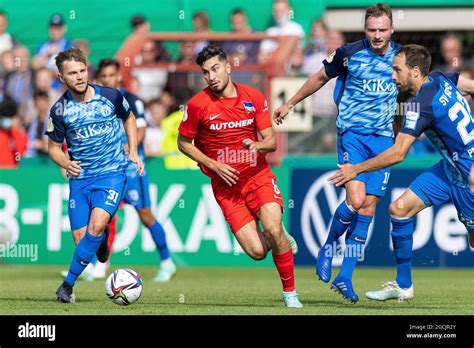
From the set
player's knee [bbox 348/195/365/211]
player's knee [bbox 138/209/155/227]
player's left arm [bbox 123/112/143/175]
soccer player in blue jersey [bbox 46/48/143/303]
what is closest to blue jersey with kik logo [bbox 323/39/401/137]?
player's knee [bbox 348/195/365/211]

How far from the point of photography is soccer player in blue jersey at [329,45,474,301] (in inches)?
408

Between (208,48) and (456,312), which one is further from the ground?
(208,48)

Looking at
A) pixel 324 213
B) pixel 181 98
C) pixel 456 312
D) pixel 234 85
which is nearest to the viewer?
pixel 456 312

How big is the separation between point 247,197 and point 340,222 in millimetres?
1020

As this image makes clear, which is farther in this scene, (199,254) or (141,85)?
(141,85)

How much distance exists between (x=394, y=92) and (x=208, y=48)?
199 cm

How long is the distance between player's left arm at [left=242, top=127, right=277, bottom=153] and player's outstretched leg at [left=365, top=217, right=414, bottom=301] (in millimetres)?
1392

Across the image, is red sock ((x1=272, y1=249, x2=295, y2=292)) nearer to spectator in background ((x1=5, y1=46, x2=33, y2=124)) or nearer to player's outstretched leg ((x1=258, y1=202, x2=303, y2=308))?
player's outstretched leg ((x1=258, y1=202, x2=303, y2=308))

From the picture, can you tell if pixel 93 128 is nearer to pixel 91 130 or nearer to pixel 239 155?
pixel 91 130

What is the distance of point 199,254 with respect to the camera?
16906mm

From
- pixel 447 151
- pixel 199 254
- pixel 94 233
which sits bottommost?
pixel 199 254
